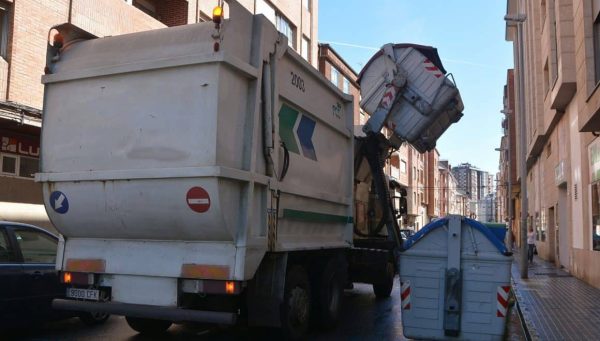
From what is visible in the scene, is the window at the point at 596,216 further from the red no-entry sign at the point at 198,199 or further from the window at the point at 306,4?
the window at the point at 306,4

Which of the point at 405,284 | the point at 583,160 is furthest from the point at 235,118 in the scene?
the point at 583,160

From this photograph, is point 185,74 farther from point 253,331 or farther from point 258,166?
point 253,331

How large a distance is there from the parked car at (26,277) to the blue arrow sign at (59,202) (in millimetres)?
1089

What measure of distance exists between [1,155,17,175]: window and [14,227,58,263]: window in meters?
7.45

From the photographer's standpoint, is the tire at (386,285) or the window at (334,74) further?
the window at (334,74)

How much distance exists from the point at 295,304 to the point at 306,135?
219 cm

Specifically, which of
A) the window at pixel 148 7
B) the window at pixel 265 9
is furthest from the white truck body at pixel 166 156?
the window at pixel 265 9

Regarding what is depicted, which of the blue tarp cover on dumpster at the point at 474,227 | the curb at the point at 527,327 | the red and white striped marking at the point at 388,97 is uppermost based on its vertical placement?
the red and white striped marking at the point at 388,97

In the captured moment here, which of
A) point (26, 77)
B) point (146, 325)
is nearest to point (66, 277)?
point (146, 325)

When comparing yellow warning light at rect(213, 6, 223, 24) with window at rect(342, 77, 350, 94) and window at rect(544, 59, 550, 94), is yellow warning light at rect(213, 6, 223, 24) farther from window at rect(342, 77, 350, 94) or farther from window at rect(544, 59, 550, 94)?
window at rect(342, 77, 350, 94)

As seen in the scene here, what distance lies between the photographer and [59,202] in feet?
20.6

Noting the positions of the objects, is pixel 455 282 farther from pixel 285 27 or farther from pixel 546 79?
pixel 285 27

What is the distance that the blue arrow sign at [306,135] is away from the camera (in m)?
7.39

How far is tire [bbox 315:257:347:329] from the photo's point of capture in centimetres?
778
